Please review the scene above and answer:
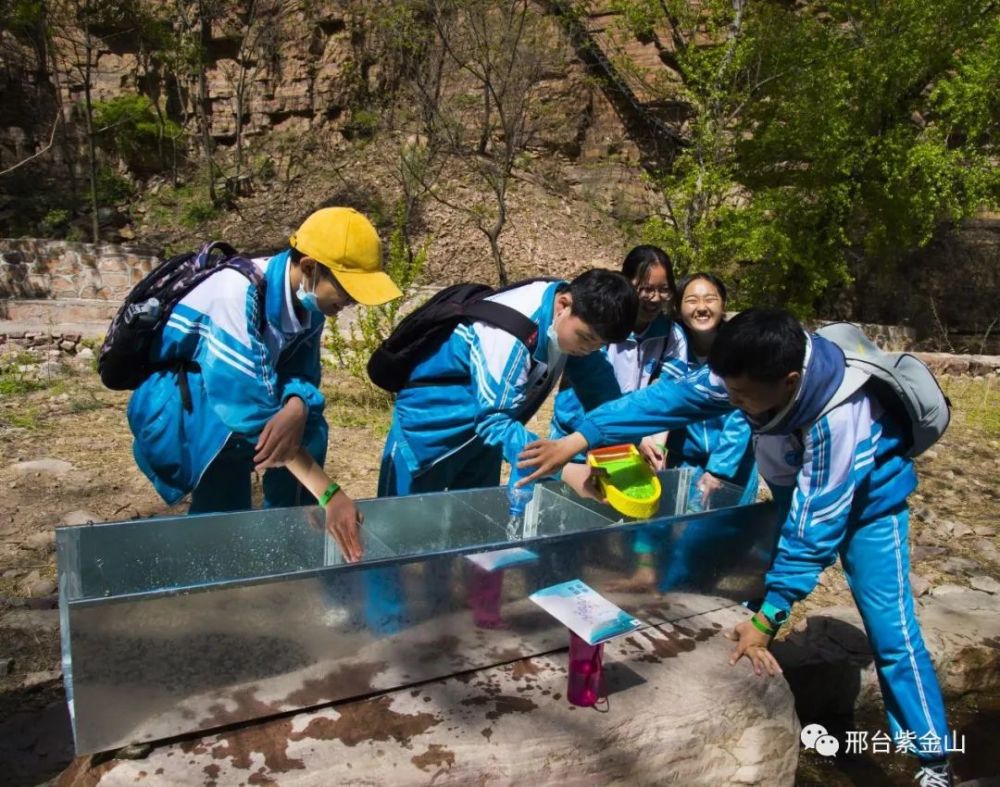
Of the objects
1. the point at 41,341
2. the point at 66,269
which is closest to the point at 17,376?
the point at 41,341

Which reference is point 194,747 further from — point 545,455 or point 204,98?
point 204,98

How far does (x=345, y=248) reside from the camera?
2.00m

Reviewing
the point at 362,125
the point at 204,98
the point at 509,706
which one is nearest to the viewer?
the point at 509,706

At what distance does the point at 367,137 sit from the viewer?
18.1 m

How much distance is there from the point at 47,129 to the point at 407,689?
63.5ft

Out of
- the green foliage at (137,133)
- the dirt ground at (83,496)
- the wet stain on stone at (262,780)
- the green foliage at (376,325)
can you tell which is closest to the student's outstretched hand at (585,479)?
the wet stain on stone at (262,780)

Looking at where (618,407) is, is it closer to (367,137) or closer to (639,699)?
(639,699)

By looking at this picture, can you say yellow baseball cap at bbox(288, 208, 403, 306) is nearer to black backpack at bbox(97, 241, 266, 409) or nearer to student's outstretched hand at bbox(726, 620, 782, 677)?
black backpack at bbox(97, 241, 266, 409)

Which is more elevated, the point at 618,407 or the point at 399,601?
the point at 618,407

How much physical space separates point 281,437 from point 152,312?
474 millimetres

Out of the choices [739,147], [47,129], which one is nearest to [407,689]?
[739,147]

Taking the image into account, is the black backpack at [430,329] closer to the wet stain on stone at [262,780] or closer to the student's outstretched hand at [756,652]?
the student's outstretched hand at [756,652]

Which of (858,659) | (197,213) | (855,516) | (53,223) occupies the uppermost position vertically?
(855,516)

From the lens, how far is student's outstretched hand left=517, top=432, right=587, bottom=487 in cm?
226
